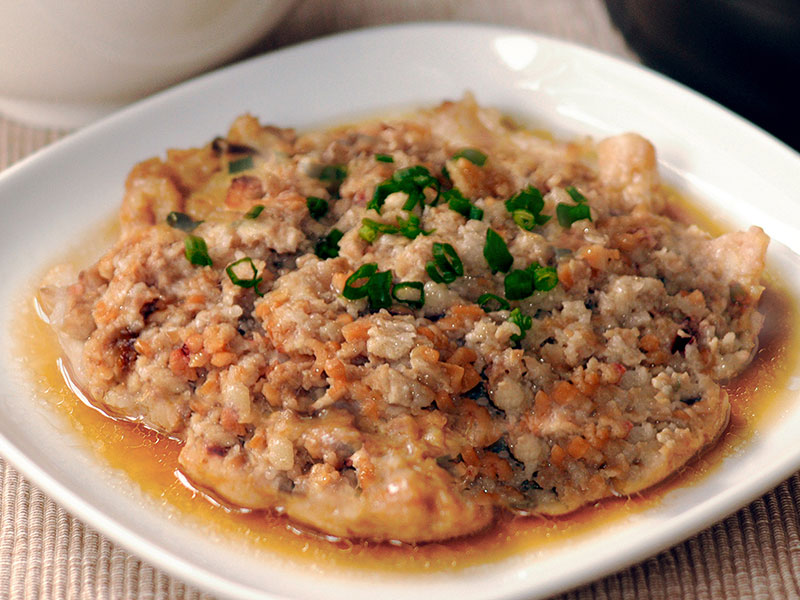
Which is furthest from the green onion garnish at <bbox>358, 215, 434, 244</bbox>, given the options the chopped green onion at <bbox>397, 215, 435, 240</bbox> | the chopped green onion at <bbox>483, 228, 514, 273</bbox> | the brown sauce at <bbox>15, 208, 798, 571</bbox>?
the brown sauce at <bbox>15, 208, 798, 571</bbox>

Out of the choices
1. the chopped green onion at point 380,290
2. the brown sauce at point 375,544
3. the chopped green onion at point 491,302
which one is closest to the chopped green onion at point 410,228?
the chopped green onion at point 380,290

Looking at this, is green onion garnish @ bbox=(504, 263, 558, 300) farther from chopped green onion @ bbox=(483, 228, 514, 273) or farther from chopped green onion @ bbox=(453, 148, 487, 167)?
chopped green onion @ bbox=(453, 148, 487, 167)

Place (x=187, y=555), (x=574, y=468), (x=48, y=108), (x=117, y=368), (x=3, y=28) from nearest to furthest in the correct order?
(x=187, y=555), (x=574, y=468), (x=117, y=368), (x=3, y=28), (x=48, y=108)

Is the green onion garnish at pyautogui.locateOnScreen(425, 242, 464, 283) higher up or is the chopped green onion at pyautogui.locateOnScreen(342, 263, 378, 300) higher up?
the green onion garnish at pyautogui.locateOnScreen(425, 242, 464, 283)

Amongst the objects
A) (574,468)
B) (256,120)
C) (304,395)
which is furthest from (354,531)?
(256,120)

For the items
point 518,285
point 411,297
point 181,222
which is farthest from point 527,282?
point 181,222

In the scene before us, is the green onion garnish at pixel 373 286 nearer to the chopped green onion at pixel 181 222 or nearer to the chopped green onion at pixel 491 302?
the chopped green onion at pixel 491 302

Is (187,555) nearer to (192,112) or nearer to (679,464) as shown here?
(679,464)

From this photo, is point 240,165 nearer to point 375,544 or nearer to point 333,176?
point 333,176
